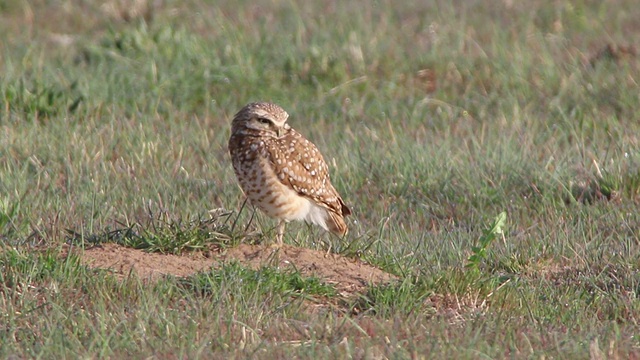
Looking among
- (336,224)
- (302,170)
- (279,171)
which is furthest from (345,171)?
(279,171)

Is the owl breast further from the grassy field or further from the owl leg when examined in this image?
the grassy field

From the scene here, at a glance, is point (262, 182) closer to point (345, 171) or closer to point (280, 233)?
point (280, 233)

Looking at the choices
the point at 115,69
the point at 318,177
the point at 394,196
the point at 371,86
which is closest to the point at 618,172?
the point at 394,196

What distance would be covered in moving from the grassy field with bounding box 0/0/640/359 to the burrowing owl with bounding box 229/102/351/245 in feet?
0.58

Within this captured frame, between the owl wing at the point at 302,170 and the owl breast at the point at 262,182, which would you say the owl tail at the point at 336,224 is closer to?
the owl wing at the point at 302,170

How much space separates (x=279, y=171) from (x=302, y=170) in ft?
0.56

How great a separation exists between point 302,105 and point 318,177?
128 inches

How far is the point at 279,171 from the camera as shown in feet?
21.8

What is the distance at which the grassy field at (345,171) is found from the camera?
5.28 m

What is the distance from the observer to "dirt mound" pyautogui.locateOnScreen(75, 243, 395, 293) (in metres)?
5.89

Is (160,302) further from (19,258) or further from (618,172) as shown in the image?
(618,172)

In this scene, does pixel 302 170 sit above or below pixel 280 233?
above

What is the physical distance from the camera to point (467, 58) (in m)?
10.8

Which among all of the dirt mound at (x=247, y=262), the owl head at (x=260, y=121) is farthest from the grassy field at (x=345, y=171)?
the owl head at (x=260, y=121)
